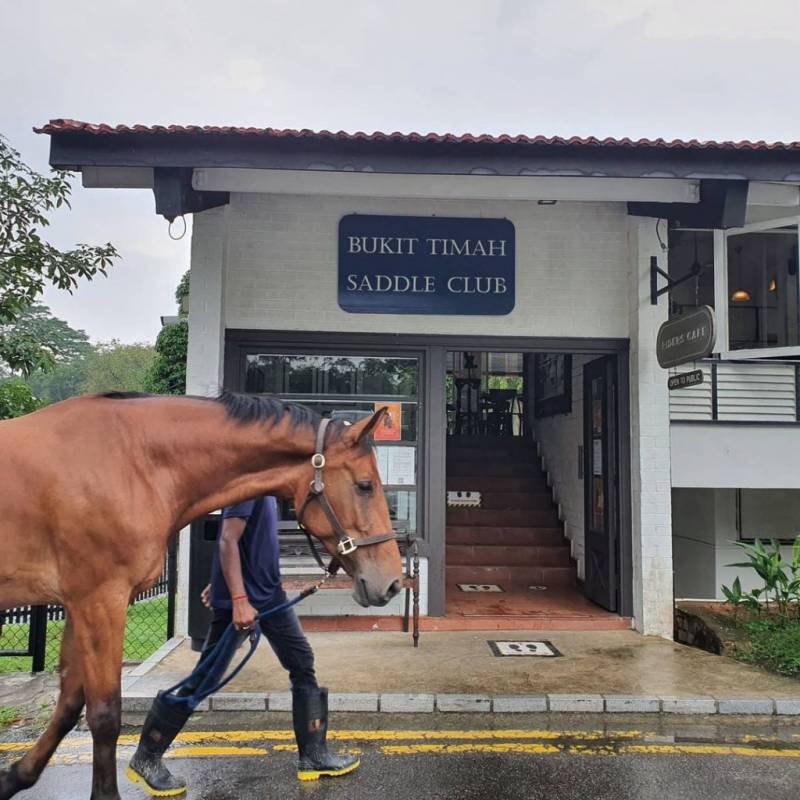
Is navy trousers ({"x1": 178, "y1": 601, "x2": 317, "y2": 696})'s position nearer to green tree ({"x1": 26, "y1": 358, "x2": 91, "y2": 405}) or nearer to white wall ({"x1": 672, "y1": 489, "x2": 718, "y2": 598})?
white wall ({"x1": 672, "y1": 489, "x2": 718, "y2": 598})

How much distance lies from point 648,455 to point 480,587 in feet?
9.35

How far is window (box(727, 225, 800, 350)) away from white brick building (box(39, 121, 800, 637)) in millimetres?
84

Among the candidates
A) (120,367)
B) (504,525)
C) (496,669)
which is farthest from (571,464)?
(120,367)

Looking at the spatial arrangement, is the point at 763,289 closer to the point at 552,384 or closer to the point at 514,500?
the point at 552,384

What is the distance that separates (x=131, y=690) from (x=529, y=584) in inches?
215

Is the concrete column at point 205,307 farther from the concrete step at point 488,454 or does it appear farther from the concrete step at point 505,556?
the concrete step at point 488,454

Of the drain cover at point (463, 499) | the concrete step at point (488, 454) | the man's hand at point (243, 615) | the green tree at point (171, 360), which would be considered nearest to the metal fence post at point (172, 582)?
the man's hand at point (243, 615)

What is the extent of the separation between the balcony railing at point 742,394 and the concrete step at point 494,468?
3.24m

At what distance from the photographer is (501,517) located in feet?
32.1

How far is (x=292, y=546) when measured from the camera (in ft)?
23.1

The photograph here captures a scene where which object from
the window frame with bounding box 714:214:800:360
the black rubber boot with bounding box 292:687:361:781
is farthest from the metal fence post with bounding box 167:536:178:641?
the window frame with bounding box 714:214:800:360

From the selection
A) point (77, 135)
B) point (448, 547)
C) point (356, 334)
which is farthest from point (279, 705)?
point (77, 135)

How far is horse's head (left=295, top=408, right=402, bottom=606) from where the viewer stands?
277cm

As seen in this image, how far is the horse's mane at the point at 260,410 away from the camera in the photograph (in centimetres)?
295
